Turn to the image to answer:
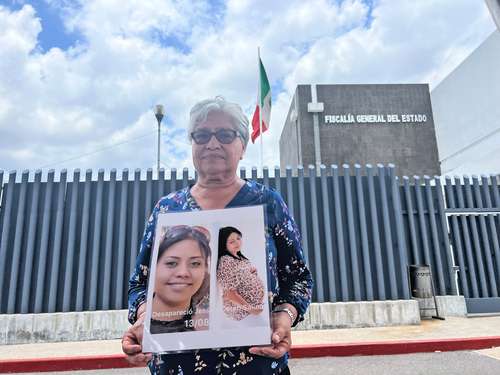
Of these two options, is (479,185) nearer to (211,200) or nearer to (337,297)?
(337,297)

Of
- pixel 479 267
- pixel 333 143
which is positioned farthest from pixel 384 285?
pixel 333 143

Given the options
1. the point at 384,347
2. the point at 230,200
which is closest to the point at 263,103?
the point at 384,347

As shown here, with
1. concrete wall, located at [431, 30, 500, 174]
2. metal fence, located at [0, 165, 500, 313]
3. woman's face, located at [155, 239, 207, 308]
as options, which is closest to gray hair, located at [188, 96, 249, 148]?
woman's face, located at [155, 239, 207, 308]

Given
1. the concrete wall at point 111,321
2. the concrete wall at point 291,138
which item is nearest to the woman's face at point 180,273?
the concrete wall at point 111,321

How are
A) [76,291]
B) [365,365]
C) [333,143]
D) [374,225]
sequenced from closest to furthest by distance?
[365,365], [76,291], [374,225], [333,143]

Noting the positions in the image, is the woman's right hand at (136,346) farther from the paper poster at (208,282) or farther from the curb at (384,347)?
the curb at (384,347)

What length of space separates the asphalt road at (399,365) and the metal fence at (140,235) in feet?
6.09

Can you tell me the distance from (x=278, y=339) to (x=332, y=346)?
4.17 meters

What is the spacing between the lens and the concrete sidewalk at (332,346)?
451 centimetres

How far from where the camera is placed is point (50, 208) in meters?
6.49

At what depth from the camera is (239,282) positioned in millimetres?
1147

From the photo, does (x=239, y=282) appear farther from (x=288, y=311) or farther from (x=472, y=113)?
(x=472, y=113)

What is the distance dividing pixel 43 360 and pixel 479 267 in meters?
7.76

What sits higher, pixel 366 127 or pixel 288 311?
pixel 366 127
